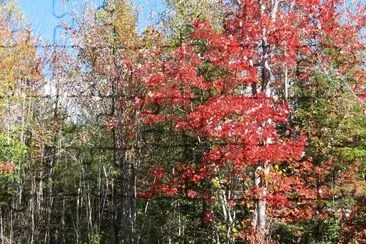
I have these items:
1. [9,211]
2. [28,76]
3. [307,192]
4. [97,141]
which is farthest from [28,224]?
[307,192]

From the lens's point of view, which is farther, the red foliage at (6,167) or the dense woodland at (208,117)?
the red foliage at (6,167)

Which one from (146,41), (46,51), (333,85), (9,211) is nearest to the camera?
(333,85)

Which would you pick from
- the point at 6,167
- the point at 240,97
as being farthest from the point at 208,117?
the point at 6,167

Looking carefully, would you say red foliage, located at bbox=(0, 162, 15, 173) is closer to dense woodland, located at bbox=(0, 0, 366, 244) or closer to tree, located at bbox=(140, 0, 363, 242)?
dense woodland, located at bbox=(0, 0, 366, 244)

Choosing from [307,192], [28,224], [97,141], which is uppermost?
[97,141]

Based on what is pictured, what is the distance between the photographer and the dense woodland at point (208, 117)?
367 inches

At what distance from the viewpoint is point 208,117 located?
9094 millimetres

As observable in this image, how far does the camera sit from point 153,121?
1095 centimetres

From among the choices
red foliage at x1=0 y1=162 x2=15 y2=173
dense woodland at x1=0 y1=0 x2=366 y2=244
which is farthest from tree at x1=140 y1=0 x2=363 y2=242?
red foliage at x1=0 y1=162 x2=15 y2=173

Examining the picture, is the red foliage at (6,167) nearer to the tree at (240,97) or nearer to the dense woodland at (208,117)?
the dense woodland at (208,117)

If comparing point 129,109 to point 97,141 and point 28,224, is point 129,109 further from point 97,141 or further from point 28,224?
point 28,224

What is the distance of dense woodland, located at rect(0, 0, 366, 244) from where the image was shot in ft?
30.6

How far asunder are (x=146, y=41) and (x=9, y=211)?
7245 mm

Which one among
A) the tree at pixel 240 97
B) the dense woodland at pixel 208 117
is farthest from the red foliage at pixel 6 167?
the tree at pixel 240 97
